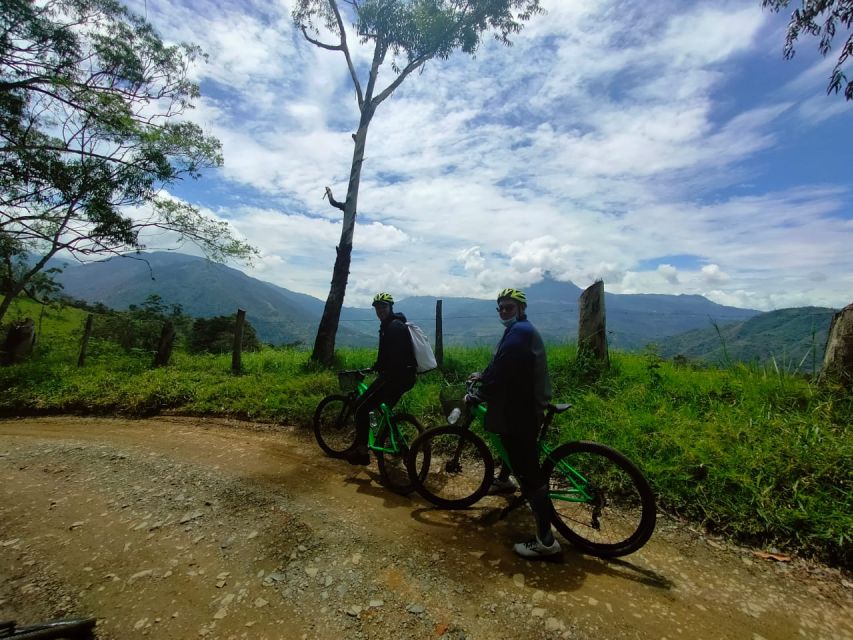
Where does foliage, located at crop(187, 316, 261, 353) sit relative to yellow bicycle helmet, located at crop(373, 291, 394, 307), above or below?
below

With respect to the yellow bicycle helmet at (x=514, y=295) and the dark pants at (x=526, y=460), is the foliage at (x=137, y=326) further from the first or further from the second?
the dark pants at (x=526, y=460)

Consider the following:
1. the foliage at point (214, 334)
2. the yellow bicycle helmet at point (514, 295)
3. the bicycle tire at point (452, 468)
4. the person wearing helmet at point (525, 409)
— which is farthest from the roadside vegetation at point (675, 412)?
the foliage at point (214, 334)

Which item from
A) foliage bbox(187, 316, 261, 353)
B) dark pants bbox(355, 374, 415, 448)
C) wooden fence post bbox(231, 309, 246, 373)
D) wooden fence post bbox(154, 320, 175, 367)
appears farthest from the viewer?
foliage bbox(187, 316, 261, 353)

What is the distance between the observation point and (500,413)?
4.09 m

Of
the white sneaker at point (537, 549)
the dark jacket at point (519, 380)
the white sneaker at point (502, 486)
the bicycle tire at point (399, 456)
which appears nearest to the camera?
the white sneaker at point (537, 549)

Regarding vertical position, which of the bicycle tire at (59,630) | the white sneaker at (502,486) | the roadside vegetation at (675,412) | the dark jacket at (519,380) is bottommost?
the bicycle tire at (59,630)

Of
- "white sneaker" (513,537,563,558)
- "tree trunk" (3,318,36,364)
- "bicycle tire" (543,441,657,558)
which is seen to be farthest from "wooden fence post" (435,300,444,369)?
"tree trunk" (3,318,36,364)

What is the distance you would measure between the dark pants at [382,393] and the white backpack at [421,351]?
29 centimetres

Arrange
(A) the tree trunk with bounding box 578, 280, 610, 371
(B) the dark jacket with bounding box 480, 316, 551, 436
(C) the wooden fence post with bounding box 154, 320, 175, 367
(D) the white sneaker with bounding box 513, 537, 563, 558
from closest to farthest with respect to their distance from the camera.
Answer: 1. (D) the white sneaker with bounding box 513, 537, 563, 558
2. (B) the dark jacket with bounding box 480, 316, 551, 436
3. (A) the tree trunk with bounding box 578, 280, 610, 371
4. (C) the wooden fence post with bounding box 154, 320, 175, 367

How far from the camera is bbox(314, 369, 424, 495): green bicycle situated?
5.63 m

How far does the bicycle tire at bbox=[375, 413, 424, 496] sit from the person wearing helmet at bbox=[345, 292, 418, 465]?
0.32 meters

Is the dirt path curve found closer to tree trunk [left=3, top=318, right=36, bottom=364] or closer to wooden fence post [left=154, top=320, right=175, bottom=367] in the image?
wooden fence post [left=154, top=320, right=175, bottom=367]

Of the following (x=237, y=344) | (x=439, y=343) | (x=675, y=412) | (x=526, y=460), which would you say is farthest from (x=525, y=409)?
(x=237, y=344)

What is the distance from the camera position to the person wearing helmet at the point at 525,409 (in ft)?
12.8
